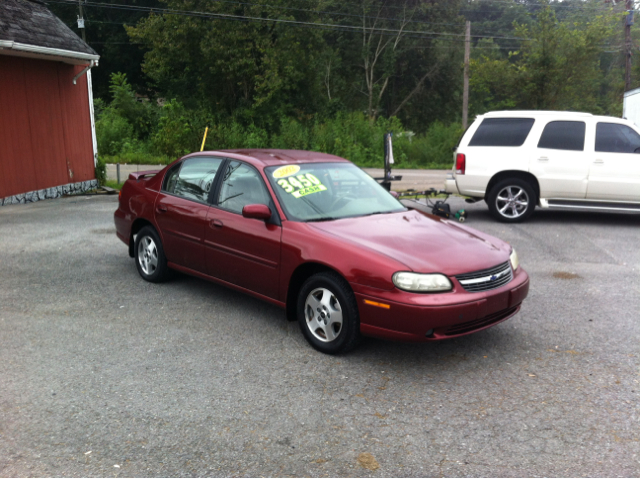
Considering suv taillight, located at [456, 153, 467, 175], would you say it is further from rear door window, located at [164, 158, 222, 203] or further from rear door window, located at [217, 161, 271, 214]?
rear door window, located at [217, 161, 271, 214]

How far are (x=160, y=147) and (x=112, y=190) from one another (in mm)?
12568

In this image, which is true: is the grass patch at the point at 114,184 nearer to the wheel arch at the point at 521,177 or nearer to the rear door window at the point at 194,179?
the wheel arch at the point at 521,177

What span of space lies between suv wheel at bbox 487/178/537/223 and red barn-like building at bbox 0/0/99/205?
9.35 m

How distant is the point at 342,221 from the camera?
508cm

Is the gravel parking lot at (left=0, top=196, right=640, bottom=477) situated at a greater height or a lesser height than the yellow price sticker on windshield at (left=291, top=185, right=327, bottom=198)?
lesser

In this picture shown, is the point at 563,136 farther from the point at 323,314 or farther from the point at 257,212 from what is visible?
the point at 323,314

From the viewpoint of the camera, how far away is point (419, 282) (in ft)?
13.9

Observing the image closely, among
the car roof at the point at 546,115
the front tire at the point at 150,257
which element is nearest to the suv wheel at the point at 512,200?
the car roof at the point at 546,115

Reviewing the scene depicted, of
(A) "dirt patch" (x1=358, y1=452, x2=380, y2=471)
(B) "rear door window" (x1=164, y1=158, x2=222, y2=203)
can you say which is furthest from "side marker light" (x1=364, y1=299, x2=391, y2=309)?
(B) "rear door window" (x1=164, y1=158, x2=222, y2=203)

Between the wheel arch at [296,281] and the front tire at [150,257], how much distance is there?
6.62ft

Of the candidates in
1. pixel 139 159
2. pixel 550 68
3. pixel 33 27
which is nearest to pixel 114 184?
pixel 33 27

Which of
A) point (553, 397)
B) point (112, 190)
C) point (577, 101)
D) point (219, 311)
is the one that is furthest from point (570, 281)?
point (577, 101)

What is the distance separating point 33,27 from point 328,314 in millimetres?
11723

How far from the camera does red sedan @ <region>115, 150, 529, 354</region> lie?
14.0 feet
